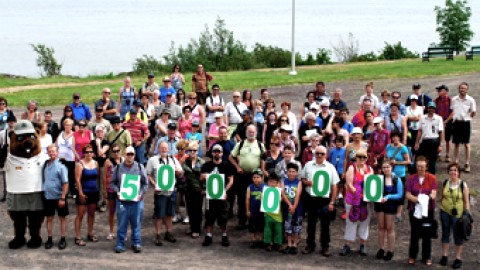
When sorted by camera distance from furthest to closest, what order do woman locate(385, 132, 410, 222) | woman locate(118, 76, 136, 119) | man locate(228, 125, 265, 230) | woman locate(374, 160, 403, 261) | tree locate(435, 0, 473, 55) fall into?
tree locate(435, 0, 473, 55) < woman locate(118, 76, 136, 119) < woman locate(385, 132, 410, 222) < man locate(228, 125, 265, 230) < woman locate(374, 160, 403, 261)

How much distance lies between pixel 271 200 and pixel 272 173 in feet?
1.58

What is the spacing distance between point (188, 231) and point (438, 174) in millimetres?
6298

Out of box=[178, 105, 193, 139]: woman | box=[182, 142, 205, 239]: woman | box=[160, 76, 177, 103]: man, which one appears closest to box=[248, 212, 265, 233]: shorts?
box=[182, 142, 205, 239]: woman

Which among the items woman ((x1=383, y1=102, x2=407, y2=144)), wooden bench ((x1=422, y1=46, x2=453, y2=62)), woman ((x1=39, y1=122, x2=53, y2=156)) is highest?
wooden bench ((x1=422, y1=46, x2=453, y2=62))

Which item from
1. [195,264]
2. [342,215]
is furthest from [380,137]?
[195,264]

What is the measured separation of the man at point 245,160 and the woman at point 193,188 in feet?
2.36

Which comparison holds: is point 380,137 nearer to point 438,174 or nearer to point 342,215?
point 342,215

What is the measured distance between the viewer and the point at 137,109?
14789mm

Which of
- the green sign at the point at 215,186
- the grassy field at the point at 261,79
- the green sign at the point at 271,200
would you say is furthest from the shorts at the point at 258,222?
the grassy field at the point at 261,79

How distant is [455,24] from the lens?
51.8 metres

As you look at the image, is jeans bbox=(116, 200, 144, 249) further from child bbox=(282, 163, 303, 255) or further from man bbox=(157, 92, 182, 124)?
man bbox=(157, 92, 182, 124)

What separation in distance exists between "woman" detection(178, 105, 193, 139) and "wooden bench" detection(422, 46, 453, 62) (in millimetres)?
26412

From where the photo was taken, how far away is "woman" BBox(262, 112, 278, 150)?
1509cm

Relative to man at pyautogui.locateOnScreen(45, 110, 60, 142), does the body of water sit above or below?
above
